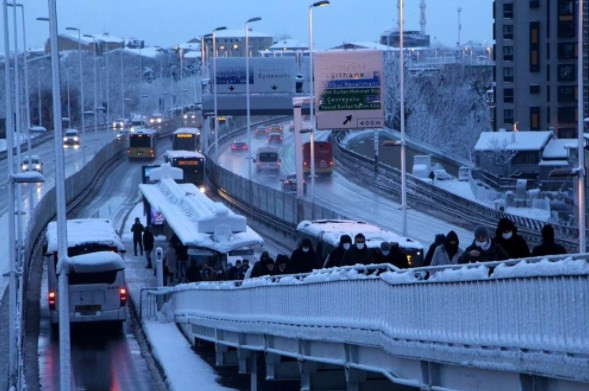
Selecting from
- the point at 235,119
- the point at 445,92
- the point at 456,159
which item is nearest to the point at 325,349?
the point at 456,159

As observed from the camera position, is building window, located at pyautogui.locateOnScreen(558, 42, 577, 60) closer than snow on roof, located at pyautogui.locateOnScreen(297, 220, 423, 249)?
No

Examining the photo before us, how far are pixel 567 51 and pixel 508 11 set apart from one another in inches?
274

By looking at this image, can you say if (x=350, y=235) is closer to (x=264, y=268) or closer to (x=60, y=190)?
(x=264, y=268)

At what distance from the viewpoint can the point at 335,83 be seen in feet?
138

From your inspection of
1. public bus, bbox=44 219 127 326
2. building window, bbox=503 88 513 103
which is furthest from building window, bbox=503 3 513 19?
public bus, bbox=44 219 127 326

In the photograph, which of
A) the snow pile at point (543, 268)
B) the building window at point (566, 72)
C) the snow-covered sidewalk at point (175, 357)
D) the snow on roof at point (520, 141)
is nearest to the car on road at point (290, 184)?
the snow on roof at point (520, 141)

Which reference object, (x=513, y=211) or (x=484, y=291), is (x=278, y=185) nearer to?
(x=513, y=211)

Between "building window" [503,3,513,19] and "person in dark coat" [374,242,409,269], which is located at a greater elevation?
"building window" [503,3,513,19]

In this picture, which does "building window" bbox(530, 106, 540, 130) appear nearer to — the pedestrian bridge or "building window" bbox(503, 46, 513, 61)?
"building window" bbox(503, 46, 513, 61)

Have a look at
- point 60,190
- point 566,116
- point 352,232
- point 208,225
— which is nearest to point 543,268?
point 60,190

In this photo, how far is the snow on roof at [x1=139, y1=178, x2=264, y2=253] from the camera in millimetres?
30859

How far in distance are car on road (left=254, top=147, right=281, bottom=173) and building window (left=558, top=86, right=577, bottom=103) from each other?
60.0 ft

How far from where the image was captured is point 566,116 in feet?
269

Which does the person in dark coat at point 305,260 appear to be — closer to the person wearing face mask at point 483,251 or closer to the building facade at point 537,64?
the person wearing face mask at point 483,251
